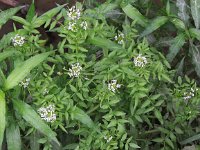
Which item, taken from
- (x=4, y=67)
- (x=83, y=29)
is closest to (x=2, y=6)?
(x=4, y=67)

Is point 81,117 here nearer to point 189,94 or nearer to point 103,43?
point 103,43

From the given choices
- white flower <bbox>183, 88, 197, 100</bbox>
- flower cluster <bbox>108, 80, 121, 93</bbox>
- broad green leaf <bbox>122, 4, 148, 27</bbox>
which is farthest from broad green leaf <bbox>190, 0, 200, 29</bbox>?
flower cluster <bbox>108, 80, 121, 93</bbox>

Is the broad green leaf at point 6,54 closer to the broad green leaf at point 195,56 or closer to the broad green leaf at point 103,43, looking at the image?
→ the broad green leaf at point 103,43

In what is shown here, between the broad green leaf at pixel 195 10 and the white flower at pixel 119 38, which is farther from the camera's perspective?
the broad green leaf at pixel 195 10

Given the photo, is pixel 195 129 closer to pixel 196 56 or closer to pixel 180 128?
pixel 180 128

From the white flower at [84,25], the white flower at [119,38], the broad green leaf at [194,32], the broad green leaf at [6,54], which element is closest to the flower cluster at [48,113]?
the broad green leaf at [6,54]

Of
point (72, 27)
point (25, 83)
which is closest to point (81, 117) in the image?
point (25, 83)

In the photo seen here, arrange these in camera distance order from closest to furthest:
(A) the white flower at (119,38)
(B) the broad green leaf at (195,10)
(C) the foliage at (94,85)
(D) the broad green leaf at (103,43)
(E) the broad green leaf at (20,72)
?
(E) the broad green leaf at (20,72)
(C) the foliage at (94,85)
(D) the broad green leaf at (103,43)
(A) the white flower at (119,38)
(B) the broad green leaf at (195,10)
